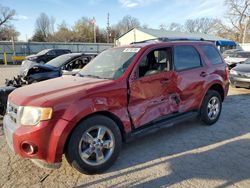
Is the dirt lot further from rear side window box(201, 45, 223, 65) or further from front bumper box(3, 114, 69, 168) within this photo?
rear side window box(201, 45, 223, 65)

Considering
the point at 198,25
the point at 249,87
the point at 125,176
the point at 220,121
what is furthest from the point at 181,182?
the point at 198,25

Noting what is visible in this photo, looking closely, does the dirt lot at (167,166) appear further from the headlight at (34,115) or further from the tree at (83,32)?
the tree at (83,32)

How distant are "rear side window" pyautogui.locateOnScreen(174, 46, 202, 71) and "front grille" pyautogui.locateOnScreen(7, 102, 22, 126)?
2.80 metres

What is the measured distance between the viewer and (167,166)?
3.31 metres

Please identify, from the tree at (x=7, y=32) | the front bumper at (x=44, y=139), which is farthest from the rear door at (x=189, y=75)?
the tree at (x=7, y=32)

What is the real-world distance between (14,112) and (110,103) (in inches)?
52.4

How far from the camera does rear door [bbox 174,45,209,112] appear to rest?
423cm

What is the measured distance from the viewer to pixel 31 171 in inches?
128

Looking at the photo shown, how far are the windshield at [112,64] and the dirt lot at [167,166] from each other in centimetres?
138

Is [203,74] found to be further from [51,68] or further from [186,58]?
[51,68]

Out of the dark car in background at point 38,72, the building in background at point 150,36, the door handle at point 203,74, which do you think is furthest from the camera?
the building in background at point 150,36

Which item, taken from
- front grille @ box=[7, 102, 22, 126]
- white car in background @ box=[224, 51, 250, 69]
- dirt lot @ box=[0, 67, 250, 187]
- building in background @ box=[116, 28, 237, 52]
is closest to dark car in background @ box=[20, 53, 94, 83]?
dirt lot @ box=[0, 67, 250, 187]

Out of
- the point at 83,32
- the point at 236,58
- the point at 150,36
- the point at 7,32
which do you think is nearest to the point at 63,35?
the point at 83,32

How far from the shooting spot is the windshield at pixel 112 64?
362 cm
